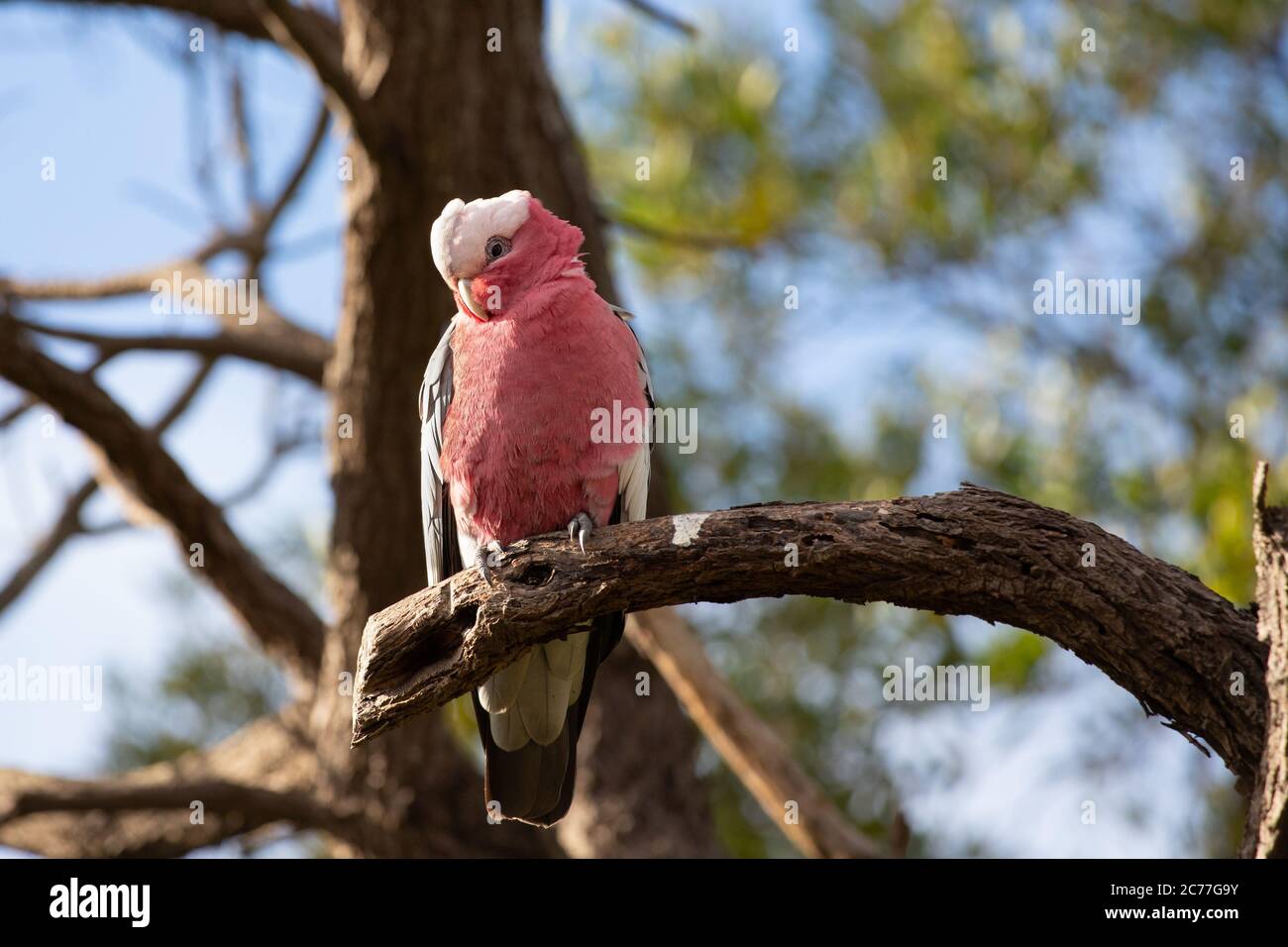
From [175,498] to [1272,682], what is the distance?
14.8 feet

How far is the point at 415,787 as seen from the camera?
6270 millimetres

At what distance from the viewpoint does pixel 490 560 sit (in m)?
3.79

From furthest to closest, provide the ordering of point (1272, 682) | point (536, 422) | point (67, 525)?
point (67, 525) < point (536, 422) < point (1272, 682)

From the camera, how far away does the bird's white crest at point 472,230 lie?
4.14 m

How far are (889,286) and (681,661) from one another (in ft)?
11.6

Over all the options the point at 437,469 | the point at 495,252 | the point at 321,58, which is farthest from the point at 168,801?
the point at 321,58

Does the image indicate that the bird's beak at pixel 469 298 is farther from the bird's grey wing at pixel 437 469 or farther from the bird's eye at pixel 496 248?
the bird's grey wing at pixel 437 469

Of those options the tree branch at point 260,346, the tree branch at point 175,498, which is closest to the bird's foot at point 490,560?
the tree branch at point 175,498

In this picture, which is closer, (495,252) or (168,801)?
(495,252)

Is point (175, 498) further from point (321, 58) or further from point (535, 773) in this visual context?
point (535, 773)

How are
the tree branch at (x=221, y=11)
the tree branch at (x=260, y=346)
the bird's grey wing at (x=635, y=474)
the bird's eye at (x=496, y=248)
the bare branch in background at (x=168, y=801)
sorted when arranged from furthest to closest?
the tree branch at (x=221, y=11), the tree branch at (x=260, y=346), the bare branch in background at (x=168, y=801), the bird's grey wing at (x=635, y=474), the bird's eye at (x=496, y=248)

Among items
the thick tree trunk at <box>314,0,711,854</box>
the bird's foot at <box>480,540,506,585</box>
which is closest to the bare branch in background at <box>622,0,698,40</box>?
the thick tree trunk at <box>314,0,711,854</box>

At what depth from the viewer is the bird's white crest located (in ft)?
13.6
